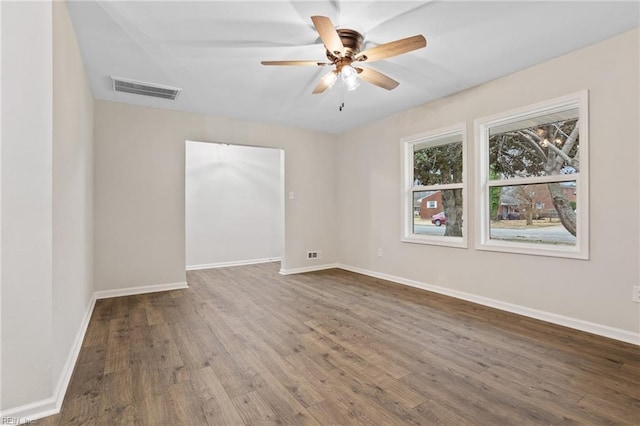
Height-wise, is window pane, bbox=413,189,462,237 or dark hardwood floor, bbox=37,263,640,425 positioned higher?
window pane, bbox=413,189,462,237

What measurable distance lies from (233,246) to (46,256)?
4.66m

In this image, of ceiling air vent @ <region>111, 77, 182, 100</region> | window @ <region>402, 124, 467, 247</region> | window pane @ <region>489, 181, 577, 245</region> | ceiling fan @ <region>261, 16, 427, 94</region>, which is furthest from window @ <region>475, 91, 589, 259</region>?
ceiling air vent @ <region>111, 77, 182, 100</region>

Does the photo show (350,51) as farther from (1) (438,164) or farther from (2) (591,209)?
(2) (591,209)

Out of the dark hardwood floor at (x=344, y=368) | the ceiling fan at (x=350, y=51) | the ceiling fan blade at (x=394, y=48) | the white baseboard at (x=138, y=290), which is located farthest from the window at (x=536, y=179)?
the white baseboard at (x=138, y=290)

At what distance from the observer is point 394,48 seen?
2.28 metres

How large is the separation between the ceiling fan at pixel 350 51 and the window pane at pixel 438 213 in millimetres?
1888

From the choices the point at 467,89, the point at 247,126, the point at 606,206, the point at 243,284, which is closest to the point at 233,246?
the point at 243,284

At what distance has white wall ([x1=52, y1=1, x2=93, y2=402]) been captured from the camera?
1.84 meters

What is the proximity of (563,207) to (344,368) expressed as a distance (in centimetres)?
268

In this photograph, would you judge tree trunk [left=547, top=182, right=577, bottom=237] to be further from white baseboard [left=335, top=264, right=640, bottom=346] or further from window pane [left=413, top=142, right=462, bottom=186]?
window pane [left=413, top=142, right=462, bottom=186]

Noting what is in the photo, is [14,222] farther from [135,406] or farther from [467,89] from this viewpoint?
[467,89]

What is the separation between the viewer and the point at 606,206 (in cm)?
267


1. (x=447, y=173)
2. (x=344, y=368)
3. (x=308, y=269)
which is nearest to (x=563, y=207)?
(x=447, y=173)

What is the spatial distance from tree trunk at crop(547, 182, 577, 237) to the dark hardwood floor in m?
1.00
